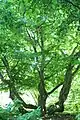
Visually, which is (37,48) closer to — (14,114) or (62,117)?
(62,117)

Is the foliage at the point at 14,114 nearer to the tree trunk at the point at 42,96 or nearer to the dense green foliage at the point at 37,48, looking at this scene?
the dense green foliage at the point at 37,48

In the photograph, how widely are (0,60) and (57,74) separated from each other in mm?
1140

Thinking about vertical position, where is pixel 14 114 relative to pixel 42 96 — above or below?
below

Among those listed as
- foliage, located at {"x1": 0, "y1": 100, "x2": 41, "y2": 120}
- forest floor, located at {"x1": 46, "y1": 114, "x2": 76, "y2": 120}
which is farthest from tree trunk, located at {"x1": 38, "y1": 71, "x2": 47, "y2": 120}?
foliage, located at {"x1": 0, "y1": 100, "x2": 41, "y2": 120}

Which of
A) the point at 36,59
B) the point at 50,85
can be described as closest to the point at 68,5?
the point at 36,59

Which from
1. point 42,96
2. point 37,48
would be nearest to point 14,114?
point 37,48

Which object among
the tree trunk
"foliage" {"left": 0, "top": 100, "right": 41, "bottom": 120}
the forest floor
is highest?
the tree trunk

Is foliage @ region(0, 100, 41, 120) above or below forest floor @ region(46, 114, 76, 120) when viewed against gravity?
below

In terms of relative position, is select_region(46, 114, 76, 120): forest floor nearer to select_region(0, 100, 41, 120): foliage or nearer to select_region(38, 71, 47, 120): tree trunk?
select_region(38, 71, 47, 120): tree trunk

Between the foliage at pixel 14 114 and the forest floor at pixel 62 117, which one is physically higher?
the forest floor at pixel 62 117

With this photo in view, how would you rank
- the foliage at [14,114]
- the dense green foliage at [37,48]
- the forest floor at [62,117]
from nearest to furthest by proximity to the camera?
the foliage at [14,114] < the dense green foliage at [37,48] < the forest floor at [62,117]

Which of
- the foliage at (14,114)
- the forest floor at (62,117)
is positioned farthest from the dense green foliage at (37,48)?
the foliage at (14,114)

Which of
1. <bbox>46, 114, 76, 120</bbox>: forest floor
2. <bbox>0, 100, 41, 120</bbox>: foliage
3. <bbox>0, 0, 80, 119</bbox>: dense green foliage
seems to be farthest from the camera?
<bbox>46, 114, 76, 120</bbox>: forest floor

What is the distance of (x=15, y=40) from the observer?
4590mm
